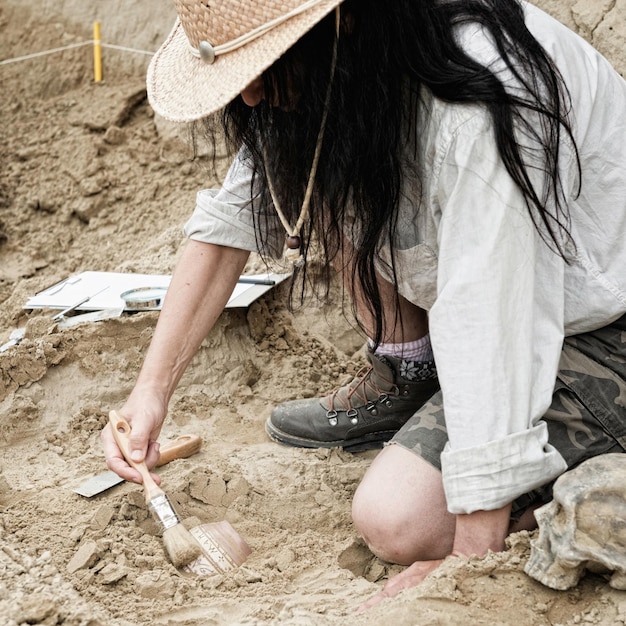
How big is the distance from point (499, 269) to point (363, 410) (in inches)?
40.9

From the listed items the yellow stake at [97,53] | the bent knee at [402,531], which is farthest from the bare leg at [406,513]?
the yellow stake at [97,53]

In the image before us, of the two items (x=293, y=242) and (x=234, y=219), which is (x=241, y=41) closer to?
(x=293, y=242)

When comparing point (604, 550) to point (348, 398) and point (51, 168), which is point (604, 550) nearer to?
point (348, 398)

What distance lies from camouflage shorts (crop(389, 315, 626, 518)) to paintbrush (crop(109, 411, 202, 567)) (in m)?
0.58

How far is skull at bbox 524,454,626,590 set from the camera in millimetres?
1681

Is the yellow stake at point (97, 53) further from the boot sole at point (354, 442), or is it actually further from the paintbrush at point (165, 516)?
the paintbrush at point (165, 516)

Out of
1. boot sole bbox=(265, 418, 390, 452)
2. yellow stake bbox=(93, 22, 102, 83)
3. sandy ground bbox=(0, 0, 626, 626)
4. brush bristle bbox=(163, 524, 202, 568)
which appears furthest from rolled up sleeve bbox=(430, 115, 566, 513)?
yellow stake bbox=(93, 22, 102, 83)

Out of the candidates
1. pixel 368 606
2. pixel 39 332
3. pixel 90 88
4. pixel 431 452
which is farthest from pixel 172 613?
pixel 90 88

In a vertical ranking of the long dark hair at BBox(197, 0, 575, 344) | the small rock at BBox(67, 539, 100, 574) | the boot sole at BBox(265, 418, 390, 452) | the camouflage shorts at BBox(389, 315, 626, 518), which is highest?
the long dark hair at BBox(197, 0, 575, 344)

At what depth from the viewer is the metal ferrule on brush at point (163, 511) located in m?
2.03

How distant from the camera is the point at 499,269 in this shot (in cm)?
167

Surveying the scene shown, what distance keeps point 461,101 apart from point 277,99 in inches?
13.5

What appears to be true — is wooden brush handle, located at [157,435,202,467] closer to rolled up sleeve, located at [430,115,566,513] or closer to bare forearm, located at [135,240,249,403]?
bare forearm, located at [135,240,249,403]

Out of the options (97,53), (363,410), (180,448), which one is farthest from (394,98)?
(97,53)
